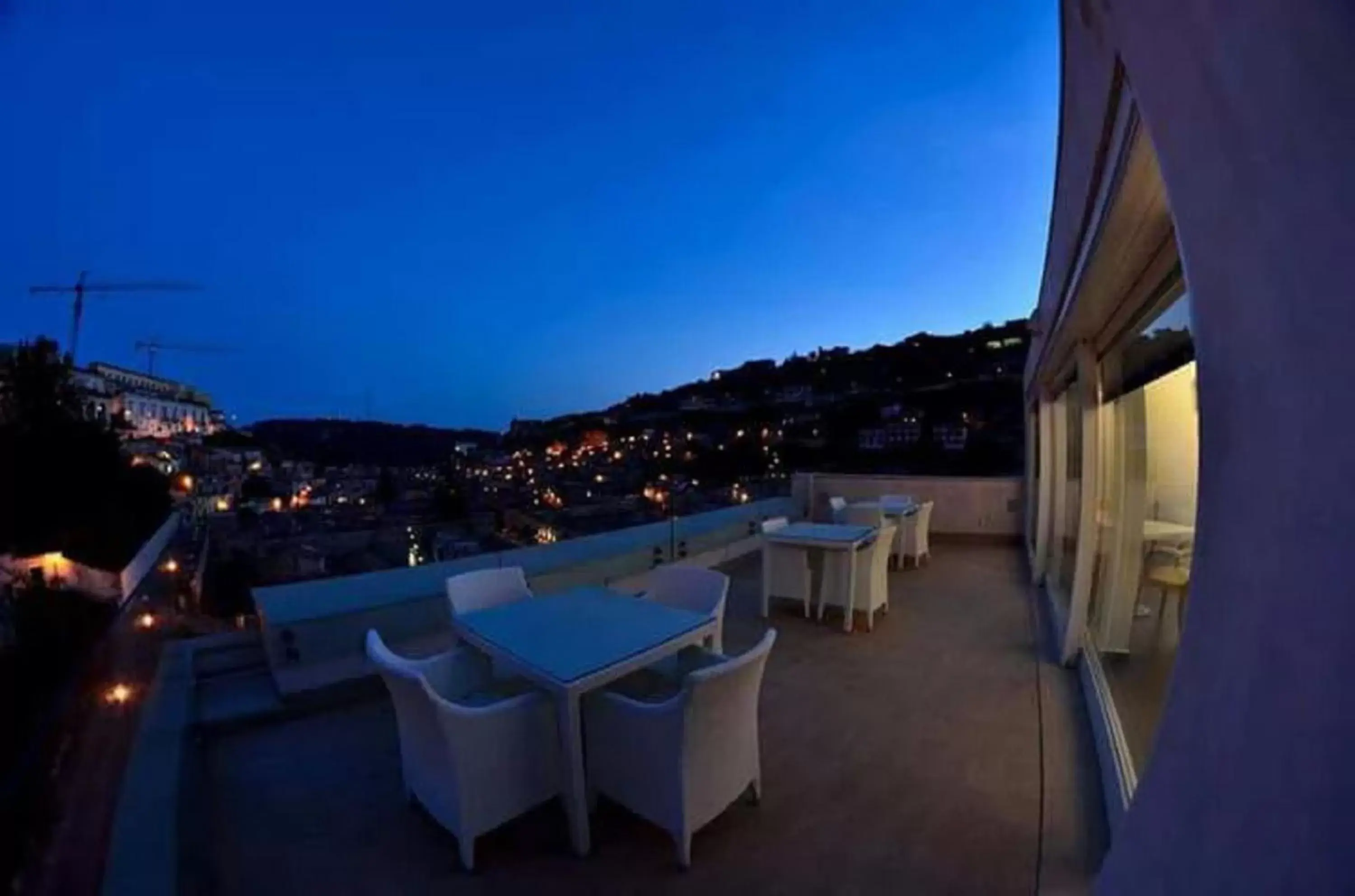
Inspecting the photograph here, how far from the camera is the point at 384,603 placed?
3969 millimetres

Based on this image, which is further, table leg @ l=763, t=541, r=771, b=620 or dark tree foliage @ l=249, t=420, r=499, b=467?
dark tree foliage @ l=249, t=420, r=499, b=467

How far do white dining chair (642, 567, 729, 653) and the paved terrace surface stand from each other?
78 centimetres

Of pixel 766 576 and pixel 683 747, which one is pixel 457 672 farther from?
pixel 766 576

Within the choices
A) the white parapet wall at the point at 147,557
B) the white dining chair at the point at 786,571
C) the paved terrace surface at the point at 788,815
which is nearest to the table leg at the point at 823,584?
the white dining chair at the point at 786,571

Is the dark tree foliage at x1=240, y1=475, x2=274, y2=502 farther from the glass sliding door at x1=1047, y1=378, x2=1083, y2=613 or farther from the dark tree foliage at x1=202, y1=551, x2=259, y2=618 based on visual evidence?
the glass sliding door at x1=1047, y1=378, x2=1083, y2=613

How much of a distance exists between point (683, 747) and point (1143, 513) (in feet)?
9.70

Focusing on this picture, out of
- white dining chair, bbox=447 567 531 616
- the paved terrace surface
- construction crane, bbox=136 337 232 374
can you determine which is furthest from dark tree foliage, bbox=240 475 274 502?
construction crane, bbox=136 337 232 374

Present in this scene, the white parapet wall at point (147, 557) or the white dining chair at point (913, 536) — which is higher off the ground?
the white dining chair at point (913, 536)

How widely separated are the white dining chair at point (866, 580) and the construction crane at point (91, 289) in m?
65.5

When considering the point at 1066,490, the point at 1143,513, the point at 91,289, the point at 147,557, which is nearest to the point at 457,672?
the point at 1143,513

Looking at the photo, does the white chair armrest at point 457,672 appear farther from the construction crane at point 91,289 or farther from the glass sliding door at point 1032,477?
the construction crane at point 91,289

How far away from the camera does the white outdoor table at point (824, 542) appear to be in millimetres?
4977

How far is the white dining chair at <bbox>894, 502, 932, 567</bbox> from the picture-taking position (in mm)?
7414

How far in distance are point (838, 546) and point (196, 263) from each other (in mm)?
67485
